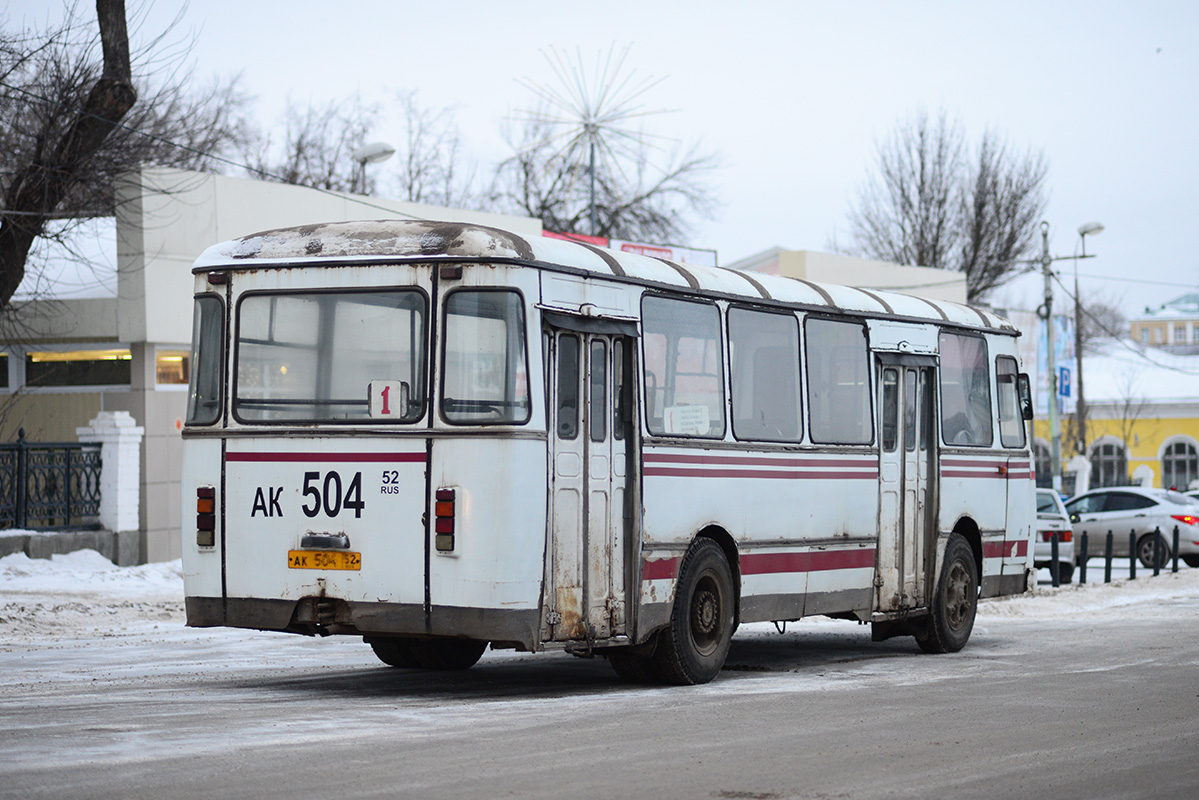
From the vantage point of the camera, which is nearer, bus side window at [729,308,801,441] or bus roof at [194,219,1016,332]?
bus roof at [194,219,1016,332]

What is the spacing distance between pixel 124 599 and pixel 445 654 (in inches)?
317

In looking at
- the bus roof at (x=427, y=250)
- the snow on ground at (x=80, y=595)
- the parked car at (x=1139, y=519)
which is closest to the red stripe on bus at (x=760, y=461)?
the bus roof at (x=427, y=250)

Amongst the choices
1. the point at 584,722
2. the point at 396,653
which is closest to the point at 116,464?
the point at 396,653

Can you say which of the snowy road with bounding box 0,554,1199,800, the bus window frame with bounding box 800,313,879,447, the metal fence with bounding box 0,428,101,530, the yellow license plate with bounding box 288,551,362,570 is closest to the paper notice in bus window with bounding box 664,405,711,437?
the bus window frame with bounding box 800,313,879,447

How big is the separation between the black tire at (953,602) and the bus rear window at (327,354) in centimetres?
665

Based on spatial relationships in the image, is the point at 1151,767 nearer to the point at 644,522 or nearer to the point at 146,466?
the point at 644,522

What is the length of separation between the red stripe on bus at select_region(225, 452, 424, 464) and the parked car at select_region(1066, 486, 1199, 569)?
22.9 metres

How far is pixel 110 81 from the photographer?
22734mm

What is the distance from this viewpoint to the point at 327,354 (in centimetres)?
1044

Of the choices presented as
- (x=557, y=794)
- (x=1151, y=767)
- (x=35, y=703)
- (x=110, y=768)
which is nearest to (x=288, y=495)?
(x=35, y=703)

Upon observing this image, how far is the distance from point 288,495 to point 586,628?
2101 mm

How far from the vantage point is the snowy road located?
7520 mm

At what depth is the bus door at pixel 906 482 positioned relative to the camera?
14234mm

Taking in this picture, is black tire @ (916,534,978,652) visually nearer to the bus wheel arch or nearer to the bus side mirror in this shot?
the bus wheel arch
